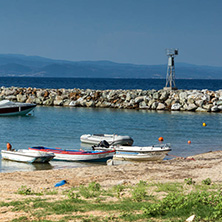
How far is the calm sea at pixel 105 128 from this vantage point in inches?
1102

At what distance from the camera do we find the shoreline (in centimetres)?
1479

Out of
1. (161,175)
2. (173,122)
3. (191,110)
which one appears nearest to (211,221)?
(161,175)

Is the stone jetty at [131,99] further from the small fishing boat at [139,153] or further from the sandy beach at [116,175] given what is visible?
the sandy beach at [116,175]

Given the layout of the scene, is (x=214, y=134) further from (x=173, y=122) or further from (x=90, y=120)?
(x=90, y=120)

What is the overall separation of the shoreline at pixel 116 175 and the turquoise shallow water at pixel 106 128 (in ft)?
12.1

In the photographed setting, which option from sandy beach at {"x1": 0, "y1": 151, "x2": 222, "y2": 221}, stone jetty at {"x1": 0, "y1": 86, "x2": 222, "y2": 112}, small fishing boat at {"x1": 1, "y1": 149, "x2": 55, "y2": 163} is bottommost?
small fishing boat at {"x1": 1, "y1": 149, "x2": 55, "y2": 163}

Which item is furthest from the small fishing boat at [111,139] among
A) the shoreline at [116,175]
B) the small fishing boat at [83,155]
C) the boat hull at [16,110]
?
the boat hull at [16,110]

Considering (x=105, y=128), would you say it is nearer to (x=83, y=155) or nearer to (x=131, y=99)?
(x=83, y=155)

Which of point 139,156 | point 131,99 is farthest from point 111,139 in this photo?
point 131,99

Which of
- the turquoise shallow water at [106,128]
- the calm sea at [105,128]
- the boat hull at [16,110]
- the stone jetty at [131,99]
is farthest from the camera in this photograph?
the stone jetty at [131,99]

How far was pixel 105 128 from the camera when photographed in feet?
123

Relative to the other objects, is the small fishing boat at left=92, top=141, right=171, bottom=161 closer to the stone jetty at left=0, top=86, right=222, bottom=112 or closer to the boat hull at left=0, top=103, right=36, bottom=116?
the boat hull at left=0, top=103, right=36, bottom=116

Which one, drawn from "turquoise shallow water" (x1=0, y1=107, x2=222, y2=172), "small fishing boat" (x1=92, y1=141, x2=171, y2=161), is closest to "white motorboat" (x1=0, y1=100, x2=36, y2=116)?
"turquoise shallow water" (x1=0, y1=107, x2=222, y2=172)

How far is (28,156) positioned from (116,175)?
710 centimetres
